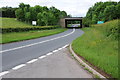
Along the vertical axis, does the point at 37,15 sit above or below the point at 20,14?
below

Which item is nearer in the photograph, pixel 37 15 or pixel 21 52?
pixel 21 52

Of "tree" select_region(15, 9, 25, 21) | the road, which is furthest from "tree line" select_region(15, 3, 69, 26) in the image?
the road

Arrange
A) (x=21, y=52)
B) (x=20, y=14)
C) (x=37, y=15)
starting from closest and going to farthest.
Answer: (x=21, y=52) → (x=37, y=15) → (x=20, y=14)

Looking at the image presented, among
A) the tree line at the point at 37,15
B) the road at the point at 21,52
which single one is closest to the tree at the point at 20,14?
the tree line at the point at 37,15

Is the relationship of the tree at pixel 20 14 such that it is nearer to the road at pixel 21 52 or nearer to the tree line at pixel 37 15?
the tree line at pixel 37 15

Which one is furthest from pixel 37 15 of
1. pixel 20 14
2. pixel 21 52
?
pixel 21 52

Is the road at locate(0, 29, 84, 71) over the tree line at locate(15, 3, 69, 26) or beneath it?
beneath

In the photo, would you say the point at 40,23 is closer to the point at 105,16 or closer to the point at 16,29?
the point at 105,16

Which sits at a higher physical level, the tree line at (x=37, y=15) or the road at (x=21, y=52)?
the tree line at (x=37, y=15)

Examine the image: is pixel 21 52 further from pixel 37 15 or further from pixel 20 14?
pixel 20 14

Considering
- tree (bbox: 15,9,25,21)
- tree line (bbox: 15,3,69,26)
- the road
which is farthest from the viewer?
tree (bbox: 15,9,25,21)

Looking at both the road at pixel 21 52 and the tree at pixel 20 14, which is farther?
the tree at pixel 20 14

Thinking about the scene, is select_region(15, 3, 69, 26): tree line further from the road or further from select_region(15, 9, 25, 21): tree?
the road

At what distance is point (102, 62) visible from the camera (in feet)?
26.9
